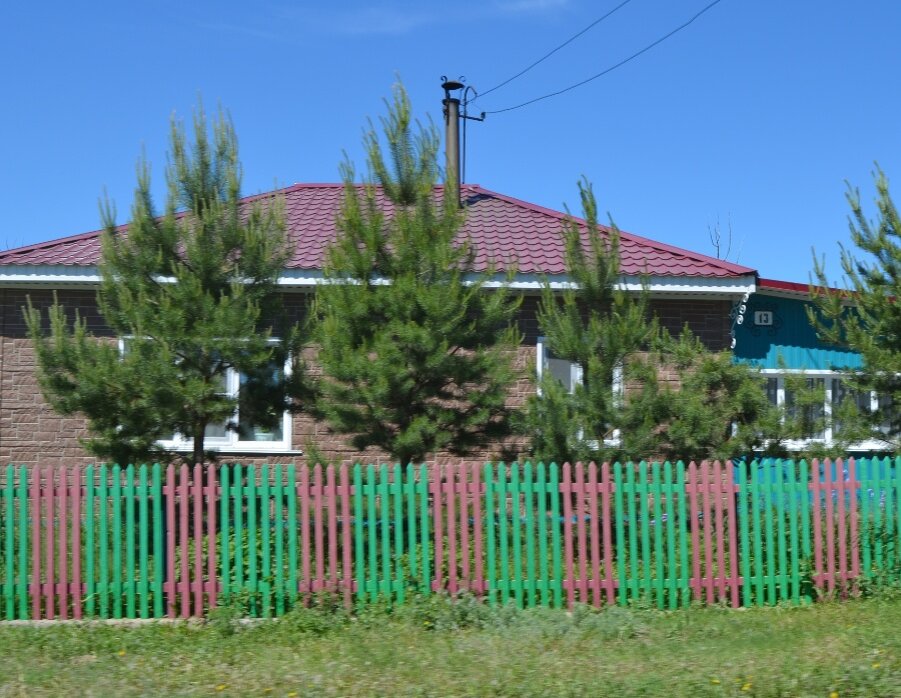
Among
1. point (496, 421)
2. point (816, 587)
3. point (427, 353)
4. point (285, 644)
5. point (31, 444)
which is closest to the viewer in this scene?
point (285, 644)

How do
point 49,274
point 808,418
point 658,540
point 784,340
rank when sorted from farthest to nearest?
point 784,340
point 49,274
point 808,418
point 658,540

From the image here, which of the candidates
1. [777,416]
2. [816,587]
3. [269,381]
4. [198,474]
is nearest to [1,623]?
[198,474]

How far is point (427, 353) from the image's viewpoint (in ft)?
29.5

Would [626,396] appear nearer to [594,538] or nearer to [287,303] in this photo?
[594,538]

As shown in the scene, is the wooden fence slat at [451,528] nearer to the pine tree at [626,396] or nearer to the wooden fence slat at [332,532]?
the wooden fence slat at [332,532]

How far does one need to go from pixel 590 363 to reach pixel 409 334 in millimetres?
1804

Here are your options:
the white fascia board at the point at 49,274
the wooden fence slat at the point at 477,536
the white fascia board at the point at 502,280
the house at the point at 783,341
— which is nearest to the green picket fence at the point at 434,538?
the wooden fence slat at the point at 477,536

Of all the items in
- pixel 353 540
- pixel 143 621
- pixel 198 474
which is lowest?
pixel 143 621

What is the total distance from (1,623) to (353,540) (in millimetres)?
2861

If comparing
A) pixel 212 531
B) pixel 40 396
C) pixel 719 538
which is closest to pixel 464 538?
pixel 212 531

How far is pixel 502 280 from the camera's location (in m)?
11.4

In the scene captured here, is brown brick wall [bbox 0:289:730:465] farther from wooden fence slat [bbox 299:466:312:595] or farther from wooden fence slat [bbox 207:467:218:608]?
wooden fence slat [bbox 207:467:218:608]

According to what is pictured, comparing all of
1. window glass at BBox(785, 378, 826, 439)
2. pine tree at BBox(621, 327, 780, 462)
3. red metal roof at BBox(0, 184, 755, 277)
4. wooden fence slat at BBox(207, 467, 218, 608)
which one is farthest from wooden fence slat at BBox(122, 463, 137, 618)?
window glass at BBox(785, 378, 826, 439)

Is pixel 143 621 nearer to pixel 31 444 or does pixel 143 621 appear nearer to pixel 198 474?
pixel 198 474
